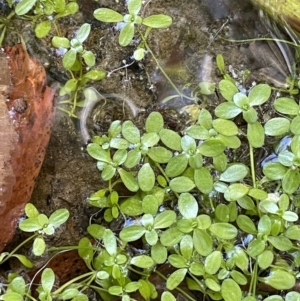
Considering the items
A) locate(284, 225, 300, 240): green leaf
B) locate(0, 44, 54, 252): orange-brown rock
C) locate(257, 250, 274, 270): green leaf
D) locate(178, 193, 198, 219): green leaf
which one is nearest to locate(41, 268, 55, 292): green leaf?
locate(0, 44, 54, 252): orange-brown rock

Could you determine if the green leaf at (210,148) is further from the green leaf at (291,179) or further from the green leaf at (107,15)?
the green leaf at (107,15)

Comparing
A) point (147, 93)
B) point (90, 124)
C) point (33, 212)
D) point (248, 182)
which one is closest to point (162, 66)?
point (147, 93)

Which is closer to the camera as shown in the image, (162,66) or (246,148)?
(246,148)

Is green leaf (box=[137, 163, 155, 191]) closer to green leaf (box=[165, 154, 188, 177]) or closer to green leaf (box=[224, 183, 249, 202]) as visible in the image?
green leaf (box=[165, 154, 188, 177])

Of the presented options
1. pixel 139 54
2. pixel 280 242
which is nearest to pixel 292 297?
pixel 280 242

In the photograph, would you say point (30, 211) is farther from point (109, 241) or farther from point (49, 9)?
point (49, 9)

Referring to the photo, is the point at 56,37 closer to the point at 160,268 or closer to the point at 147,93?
the point at 147,93

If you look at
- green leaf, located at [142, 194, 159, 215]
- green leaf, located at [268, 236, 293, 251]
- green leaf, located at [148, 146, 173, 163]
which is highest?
green leaf, located at [148, 146, 173, 163]
